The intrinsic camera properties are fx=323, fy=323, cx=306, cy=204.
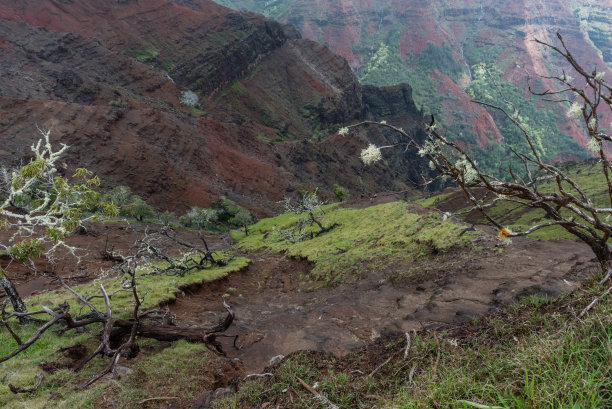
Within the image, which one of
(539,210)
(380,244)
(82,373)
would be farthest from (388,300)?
(539,210)

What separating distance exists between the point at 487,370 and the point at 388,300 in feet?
20.8

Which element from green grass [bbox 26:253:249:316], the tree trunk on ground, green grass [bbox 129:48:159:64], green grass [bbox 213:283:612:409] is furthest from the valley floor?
green grass [bbox 129:48:159:64]

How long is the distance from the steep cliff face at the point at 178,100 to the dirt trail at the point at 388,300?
3452 cm

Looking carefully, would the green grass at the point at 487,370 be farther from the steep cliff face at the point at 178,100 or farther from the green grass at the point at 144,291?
the steep cliff face at the point at 178,100

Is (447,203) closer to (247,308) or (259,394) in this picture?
(247,308)

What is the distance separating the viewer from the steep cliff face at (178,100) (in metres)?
42.8

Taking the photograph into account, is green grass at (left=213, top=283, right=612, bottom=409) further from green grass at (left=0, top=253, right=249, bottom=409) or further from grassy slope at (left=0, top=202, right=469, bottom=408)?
grassy slope at (left=0, top=202, right=469, bottom=408)

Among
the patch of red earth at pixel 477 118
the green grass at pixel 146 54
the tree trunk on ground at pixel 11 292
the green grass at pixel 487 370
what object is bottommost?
the patch of red earth at pixel 477 118

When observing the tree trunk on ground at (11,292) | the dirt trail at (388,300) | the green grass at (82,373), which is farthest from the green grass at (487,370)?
the tree trunk on ground at (11,292)

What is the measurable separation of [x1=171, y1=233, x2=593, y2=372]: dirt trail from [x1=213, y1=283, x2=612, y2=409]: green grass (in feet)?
5.96

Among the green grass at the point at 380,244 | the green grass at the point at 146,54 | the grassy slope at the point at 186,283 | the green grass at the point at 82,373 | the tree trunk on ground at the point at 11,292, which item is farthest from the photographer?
the green grass at the point at 146,54

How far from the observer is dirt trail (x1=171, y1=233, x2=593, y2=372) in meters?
7.10

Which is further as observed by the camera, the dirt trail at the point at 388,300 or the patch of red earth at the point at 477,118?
the patch of red earth at the point at 477,118

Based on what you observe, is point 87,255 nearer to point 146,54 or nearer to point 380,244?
point 380,244
